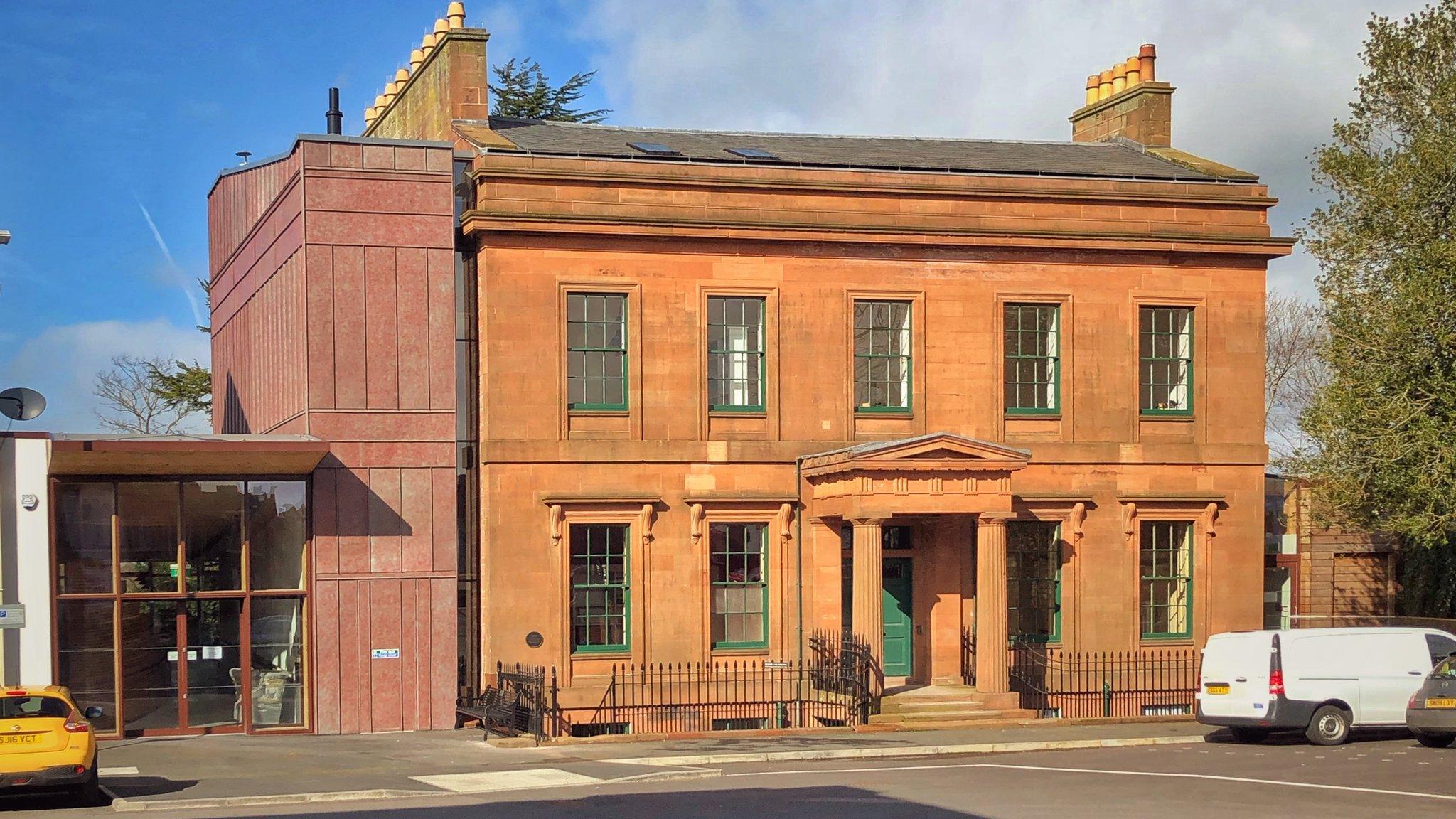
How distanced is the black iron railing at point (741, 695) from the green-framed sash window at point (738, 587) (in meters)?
0.49

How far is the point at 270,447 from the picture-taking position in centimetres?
2438

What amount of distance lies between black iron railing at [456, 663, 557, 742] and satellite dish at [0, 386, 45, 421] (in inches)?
307

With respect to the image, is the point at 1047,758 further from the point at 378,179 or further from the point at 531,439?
the point at 378,179

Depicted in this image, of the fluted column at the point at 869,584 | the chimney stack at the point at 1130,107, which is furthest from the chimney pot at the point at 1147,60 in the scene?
the fluted column at the point at 869,584

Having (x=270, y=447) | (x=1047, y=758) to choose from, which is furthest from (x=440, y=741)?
(x=1047, y=758)

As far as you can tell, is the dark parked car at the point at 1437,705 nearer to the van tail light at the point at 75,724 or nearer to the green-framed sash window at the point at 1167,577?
the green-framed sash window at the point at 1167,577

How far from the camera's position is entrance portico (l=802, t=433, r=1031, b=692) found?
27.0m

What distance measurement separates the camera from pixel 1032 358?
30141 millimetres

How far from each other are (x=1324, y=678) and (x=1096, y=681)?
5638 mm

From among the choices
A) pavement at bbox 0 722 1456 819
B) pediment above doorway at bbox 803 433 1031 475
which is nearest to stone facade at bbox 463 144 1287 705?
pediment above doorway at bbox 803 433 1031 475

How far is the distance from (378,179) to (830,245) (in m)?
7.61

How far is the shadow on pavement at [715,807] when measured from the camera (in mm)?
16969

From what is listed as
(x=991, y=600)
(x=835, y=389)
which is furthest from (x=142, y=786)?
(x=991, y=600)

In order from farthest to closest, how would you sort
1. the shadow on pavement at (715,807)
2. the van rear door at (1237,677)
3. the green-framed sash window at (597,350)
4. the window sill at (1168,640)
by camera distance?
the window sill at (1168,640)
the green-framed sash window at (597,350)
the van rear door at (1237,677)
the shadow on pavement at (715,807)
